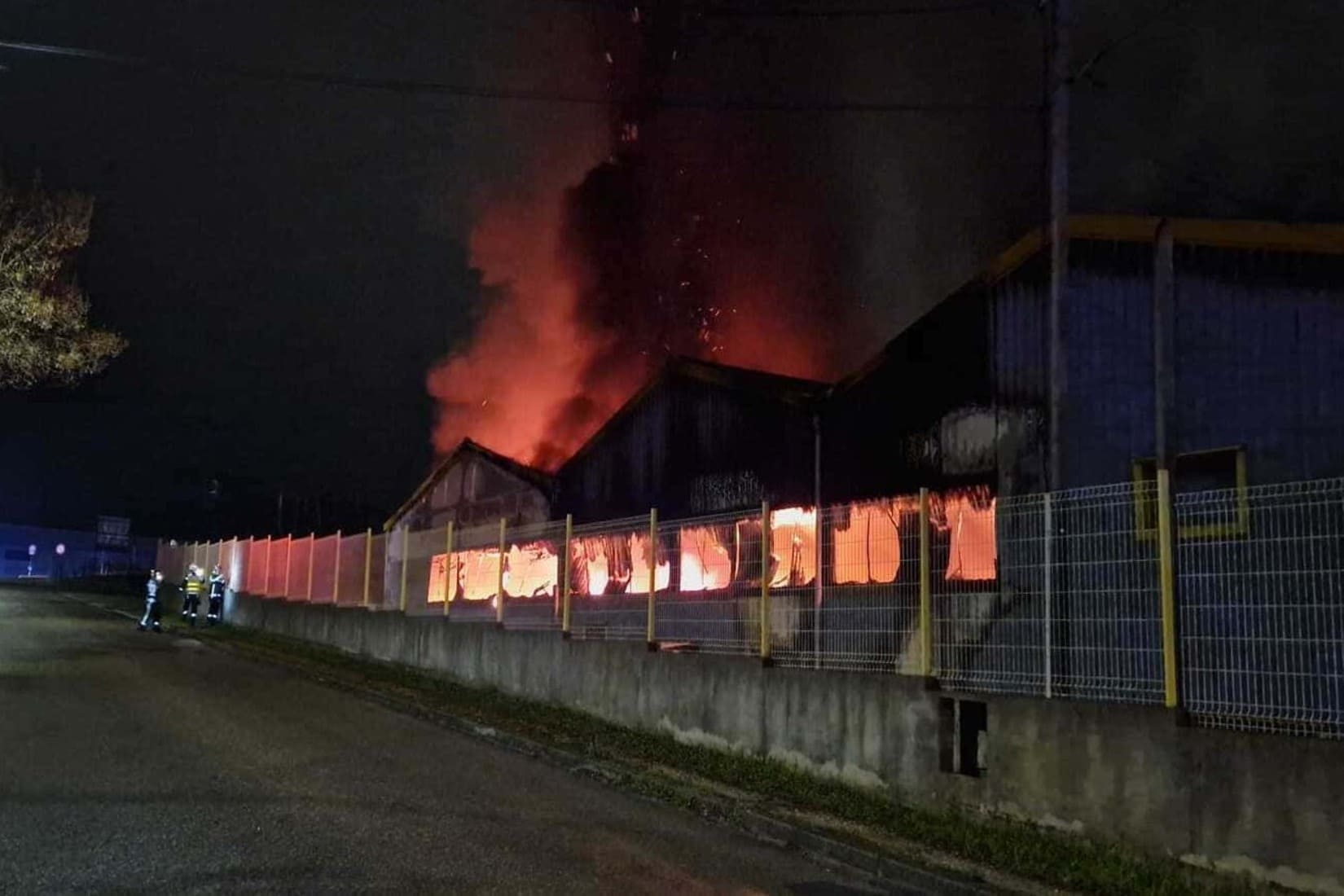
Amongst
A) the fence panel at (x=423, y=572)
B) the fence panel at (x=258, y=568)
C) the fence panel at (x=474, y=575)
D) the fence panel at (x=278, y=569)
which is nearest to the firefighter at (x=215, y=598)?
the fence panel at (x=258, y=568)

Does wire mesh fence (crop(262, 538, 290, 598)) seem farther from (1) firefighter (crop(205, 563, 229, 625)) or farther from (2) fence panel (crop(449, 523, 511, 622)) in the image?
(2) fence panel (crop(449, 523, 511, 622))

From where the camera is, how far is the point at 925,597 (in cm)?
870

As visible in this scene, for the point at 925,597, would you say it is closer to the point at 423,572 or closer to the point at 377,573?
the point at 423,572

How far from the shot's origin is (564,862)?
661cm

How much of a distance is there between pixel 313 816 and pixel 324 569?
18078mm

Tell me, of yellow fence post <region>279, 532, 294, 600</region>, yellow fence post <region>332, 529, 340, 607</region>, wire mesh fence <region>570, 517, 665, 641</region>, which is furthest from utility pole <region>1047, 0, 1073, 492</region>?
yellow fence post <region>279, 532, 294, 600</region>

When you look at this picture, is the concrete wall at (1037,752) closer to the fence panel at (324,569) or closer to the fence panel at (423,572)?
the fence panel at (423,572)

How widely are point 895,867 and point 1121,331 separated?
7493 mm

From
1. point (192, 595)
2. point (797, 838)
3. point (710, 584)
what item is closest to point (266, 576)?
point (192, 595)

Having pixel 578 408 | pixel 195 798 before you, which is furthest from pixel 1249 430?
pixel 578 408

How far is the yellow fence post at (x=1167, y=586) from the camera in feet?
22.2

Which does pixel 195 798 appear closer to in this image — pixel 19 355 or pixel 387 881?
pixel 387 881

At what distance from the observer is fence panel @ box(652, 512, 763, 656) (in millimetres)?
10664

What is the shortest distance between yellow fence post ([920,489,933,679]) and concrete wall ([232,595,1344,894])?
9.0 inches
